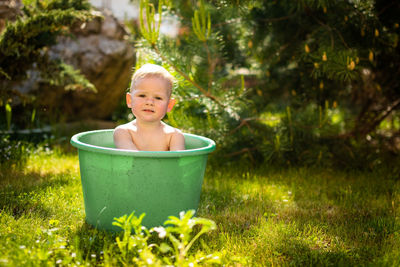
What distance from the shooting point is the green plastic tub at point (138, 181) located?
1.60 m

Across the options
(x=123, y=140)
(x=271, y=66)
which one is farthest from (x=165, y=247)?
(x=271, y=66)

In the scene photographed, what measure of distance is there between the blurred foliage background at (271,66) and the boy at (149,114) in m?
0.42

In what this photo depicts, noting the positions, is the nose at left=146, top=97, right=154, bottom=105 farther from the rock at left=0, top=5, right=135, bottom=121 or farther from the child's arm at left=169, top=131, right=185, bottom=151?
the rock at left=0, top=5, right=135, bottom=121

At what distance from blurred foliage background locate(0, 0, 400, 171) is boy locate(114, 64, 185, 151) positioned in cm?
42

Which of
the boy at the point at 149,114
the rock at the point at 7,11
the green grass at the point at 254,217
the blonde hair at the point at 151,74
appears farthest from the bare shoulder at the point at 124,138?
the rock at the point at 7,11

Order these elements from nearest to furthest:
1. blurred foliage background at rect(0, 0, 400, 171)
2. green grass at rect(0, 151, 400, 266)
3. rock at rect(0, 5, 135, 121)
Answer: green grass at rect(0, 151, 400, 266) → blurred foliage background at rect(0, 0, 400, 171) → rock at rect(0, 5, 135, 121)

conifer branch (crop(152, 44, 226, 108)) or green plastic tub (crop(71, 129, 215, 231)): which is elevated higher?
conifer branch (crop(152, 44, 226, 108))

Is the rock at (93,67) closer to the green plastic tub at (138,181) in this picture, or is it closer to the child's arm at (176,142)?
the child's arm at (176,142)

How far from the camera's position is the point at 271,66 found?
329 cm

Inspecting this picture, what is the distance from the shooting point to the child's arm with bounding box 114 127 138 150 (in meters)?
1.88

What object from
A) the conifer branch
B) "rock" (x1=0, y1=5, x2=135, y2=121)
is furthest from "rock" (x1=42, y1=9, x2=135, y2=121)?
the conifer branch

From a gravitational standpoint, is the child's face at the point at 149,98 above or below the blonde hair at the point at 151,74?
below

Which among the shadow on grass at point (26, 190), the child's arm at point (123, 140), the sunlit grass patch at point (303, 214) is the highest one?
the child's arm at point (123, 140)

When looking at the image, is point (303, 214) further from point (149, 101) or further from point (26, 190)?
point (26, 190)
